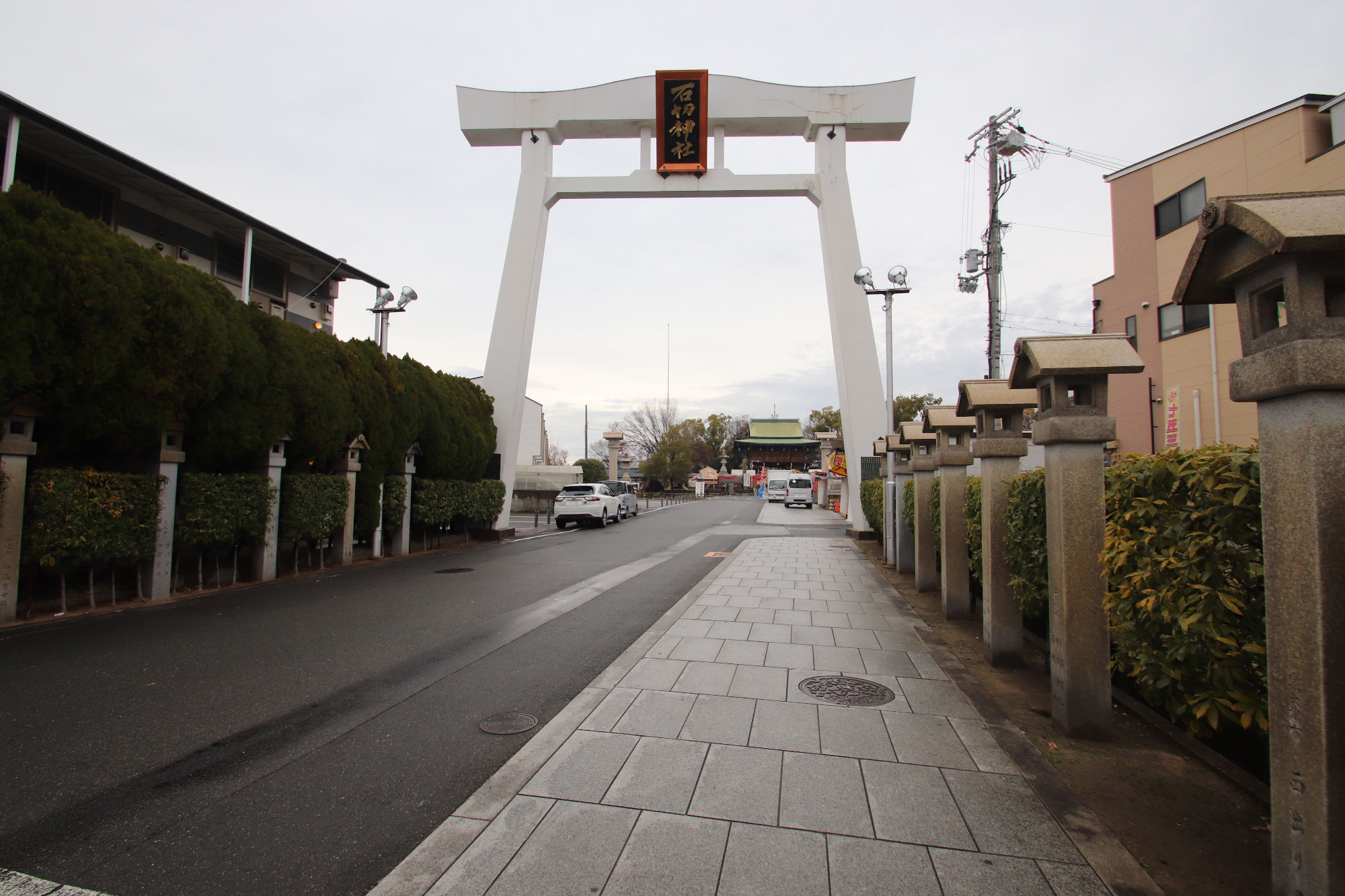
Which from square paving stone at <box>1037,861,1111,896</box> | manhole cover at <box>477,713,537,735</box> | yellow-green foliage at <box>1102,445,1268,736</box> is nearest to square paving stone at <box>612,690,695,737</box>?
manhole cover at <box>477,713,537,735</box>

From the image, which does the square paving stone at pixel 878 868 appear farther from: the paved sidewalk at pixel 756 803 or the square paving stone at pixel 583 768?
the square paving stone at pixel 583 768

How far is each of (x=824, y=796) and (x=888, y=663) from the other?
263 centimetres

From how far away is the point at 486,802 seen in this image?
122 inches

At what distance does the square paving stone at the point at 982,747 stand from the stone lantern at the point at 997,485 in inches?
58.0

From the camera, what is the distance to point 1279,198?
2.23 m

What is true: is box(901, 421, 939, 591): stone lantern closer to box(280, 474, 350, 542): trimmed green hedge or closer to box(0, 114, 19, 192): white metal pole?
box(280, 474, 350, 542): trimmed green hedge

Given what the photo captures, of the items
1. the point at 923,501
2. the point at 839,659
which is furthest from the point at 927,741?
→ the point at 923,501

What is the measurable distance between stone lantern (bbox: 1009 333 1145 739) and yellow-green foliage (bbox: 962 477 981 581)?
9.40 ft

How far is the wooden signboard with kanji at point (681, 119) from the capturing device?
19555 millimetres

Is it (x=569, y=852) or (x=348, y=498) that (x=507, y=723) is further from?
(x=348, y=498)

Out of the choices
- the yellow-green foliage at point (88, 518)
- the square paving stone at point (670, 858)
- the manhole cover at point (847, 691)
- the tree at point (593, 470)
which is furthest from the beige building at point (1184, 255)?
the tree at point (593, 470)

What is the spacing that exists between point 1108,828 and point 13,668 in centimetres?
801

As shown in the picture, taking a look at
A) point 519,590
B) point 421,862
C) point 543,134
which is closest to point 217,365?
point 519,590

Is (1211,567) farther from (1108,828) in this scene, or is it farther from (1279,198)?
(1279,198)
